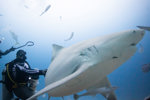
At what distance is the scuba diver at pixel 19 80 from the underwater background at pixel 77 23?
35.6ft

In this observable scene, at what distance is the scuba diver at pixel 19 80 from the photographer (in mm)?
3479

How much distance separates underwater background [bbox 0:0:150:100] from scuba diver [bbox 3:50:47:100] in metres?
10.8

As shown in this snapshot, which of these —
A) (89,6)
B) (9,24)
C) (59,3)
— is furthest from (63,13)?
(9,24)

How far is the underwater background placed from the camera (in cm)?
1697

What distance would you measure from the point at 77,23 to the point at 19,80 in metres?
19.8

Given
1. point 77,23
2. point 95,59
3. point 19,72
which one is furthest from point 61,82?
point 77,23

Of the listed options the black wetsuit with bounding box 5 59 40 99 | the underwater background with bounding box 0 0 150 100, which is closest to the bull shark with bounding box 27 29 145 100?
the black wetsuit with bounding box 5 59 40 99

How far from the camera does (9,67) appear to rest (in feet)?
12.1

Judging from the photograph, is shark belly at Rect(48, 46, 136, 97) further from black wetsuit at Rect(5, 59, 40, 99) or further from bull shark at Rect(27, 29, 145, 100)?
black wetsuit at Rect(5, 59, 40, 99)

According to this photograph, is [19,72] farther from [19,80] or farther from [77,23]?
[77,23]

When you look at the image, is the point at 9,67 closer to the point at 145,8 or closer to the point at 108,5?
the point at 145,8

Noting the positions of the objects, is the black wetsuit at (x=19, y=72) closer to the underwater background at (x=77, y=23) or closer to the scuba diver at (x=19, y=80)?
the scuba diver at (x=19, y=80)

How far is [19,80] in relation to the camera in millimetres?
3539

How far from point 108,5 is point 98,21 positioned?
4619mm
